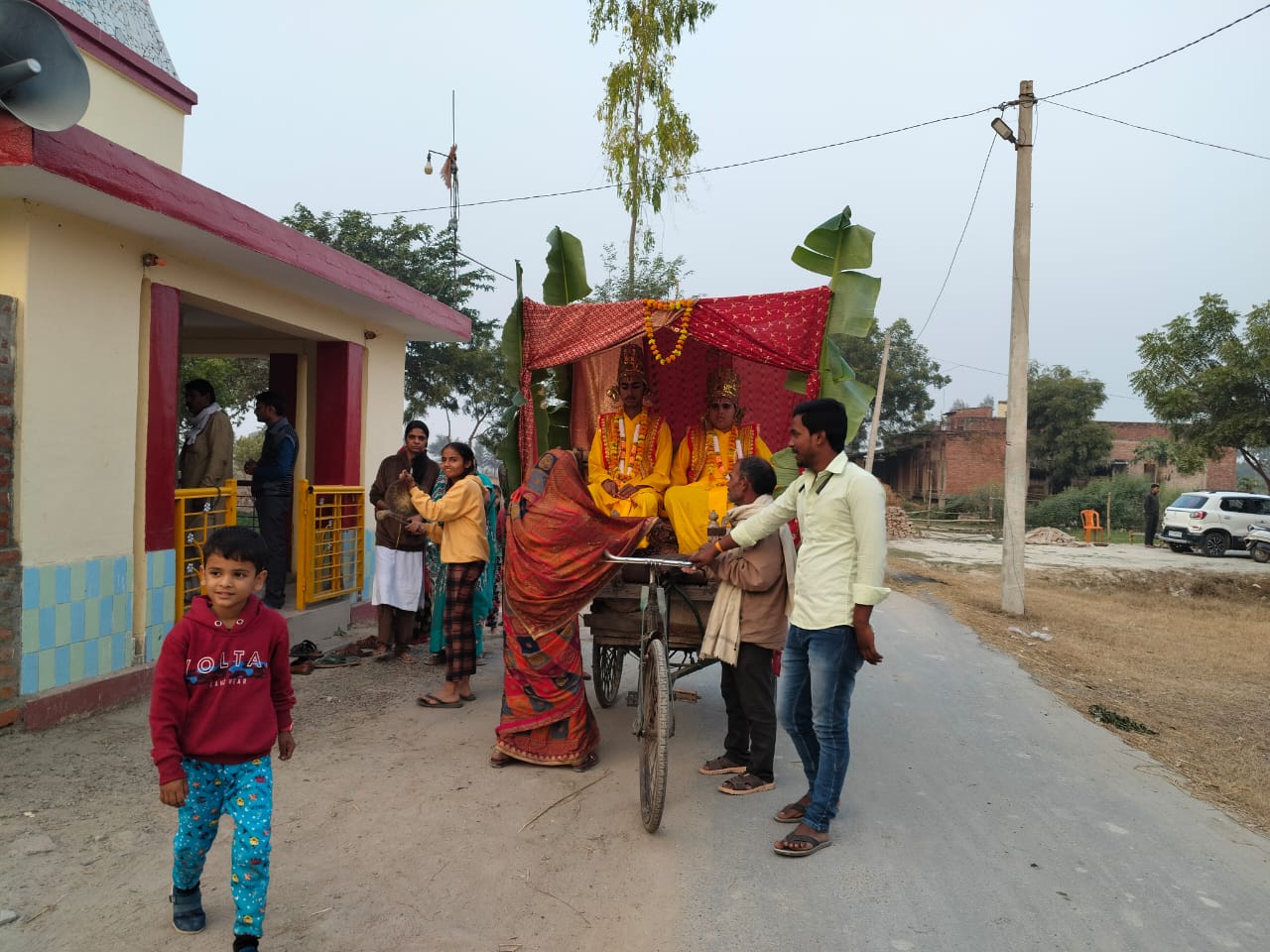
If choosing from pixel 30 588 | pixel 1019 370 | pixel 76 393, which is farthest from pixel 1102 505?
pixel 30 588

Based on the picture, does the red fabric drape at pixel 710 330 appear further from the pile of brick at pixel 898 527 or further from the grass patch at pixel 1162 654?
the pile of brick at pixel 898 527

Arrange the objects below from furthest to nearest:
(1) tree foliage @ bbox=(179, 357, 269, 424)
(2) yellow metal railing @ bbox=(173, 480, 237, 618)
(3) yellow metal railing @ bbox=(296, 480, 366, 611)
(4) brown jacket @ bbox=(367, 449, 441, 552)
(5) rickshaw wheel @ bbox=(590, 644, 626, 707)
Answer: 1. (1) tree foliage @ bbox=(179, 357, 269, 424)
2. (3) yellow metal railing @ bbox=(296, 480, 366, 611)
3. (4) brown jacket @ bbox=(367, 449, 441, 552)
4. (2) yellow metal railing @ bbox=(173, 480, 237, 618)
5. (5) rickshaw wheel @ bbox=(590, 644, 626, 707)

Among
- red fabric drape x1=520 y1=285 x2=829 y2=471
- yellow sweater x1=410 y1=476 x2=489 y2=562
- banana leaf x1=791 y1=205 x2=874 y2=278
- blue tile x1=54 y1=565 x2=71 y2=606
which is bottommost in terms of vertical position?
blue tile x1=54 y1=565 x2=71 y2=606

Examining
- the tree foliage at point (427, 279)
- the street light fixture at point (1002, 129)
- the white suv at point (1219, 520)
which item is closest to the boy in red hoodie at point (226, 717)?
the street light fixture at point (1002, 129)

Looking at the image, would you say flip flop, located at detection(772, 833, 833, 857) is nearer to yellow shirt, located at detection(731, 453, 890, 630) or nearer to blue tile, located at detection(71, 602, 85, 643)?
yellow shirt, located at detection(731, 453, 890, 630)

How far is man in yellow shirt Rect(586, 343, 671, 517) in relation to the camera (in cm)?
594

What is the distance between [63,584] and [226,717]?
3.32 m

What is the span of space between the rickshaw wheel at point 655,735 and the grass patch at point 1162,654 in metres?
3.03

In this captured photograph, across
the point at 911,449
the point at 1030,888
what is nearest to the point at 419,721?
the point at 1030,888

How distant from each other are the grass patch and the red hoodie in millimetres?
4668

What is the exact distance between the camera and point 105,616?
5547 mm

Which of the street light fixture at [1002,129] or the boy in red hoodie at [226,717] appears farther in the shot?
the street light fixture at [1002,129]

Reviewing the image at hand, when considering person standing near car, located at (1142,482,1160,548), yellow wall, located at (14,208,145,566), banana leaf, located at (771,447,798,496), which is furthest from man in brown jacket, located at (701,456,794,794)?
person standing near car, located at (1142,482,1160,548)

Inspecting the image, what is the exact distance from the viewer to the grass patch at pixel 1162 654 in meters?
5.54
